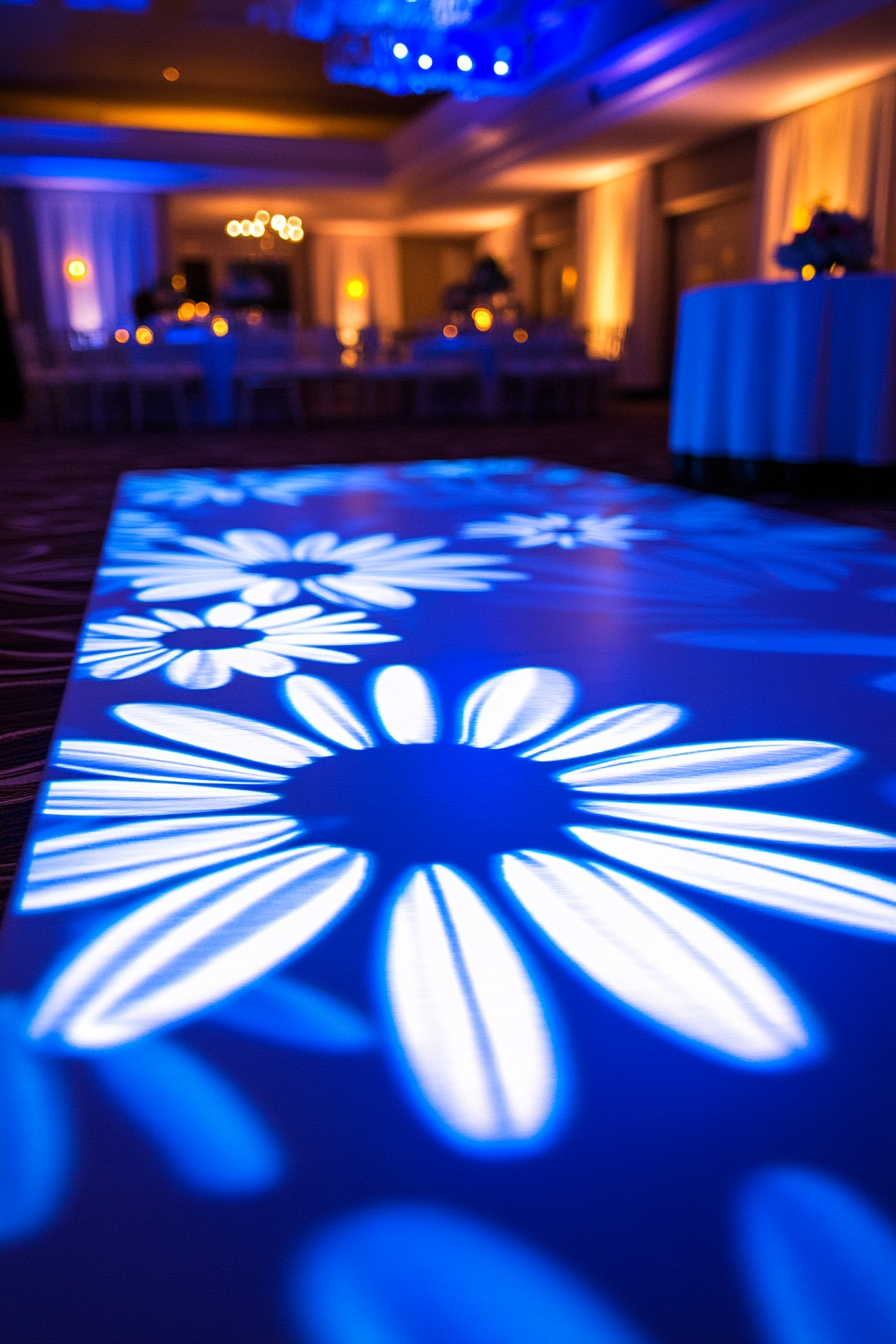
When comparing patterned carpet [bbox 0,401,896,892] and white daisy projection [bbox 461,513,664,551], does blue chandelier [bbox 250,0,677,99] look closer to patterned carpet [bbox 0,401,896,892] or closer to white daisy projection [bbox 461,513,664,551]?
patterned carpet [bbox 0,401,896,892]

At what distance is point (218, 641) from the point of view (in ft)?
6.45

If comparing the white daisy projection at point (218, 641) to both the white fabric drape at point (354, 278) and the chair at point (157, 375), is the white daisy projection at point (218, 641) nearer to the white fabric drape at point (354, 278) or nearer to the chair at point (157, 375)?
the chair at point (157, 375)

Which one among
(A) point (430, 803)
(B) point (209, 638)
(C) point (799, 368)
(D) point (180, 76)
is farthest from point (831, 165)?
(A) point (430, 803)

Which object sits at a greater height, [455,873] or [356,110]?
[356,110]

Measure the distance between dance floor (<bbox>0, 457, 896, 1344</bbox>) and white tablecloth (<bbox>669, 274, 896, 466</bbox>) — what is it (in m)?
2.05

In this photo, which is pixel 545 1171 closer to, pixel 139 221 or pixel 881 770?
pixel 881 770

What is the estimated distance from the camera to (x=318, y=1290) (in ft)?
1.92

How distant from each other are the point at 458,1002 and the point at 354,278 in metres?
17.1

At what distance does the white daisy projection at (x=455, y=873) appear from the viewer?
81 centimetres

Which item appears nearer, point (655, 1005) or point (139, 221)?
point (655, 1005)

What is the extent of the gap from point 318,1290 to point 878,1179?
1.19ft

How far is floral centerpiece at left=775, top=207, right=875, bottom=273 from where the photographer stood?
3629 millimetres

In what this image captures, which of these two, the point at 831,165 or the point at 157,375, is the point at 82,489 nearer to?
the point at 157,375

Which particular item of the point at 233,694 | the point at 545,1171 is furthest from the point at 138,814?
the point at 545,1171
